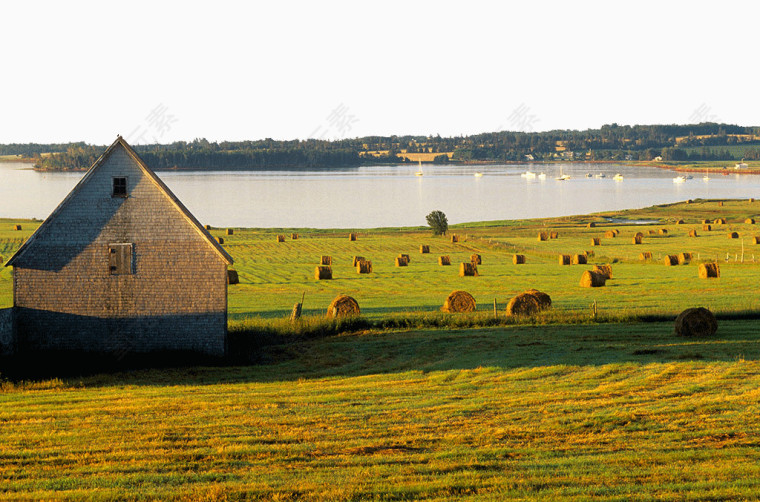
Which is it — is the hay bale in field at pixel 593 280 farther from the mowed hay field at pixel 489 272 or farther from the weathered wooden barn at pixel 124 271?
the weathered wooden barn at pixel 124 271

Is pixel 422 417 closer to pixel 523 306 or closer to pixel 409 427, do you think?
pixel 409 427

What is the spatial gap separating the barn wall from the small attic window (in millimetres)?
162


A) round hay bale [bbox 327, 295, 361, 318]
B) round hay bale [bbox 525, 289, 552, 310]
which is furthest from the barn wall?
round hay bale [bbox 525, 289, 552, 310]

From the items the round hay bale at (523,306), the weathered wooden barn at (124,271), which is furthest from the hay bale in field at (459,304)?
the weathered wooden barn at (124,271)

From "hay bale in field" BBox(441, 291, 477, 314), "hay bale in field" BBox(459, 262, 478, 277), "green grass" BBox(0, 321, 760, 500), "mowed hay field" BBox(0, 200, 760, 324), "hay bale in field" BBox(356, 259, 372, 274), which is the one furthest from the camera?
"hay bale in field" BBox(356, 259, 372, 274)

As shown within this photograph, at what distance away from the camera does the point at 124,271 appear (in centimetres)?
2742

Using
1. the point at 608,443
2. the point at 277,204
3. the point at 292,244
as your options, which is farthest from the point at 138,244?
the point at 277,204

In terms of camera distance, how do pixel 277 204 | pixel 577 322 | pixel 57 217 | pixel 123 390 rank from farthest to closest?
pixel 277 204
pixel 577 322
pixel 57 217
pixel 123 390

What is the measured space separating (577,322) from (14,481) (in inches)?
948

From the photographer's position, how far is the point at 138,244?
27516mm

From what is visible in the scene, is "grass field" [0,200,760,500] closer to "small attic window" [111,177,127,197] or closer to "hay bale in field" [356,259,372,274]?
"small attic window" [111,177,127,197]

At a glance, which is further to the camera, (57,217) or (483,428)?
(57,217)

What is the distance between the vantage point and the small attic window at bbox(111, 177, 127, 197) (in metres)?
27.6

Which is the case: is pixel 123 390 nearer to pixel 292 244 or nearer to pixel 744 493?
pixel 744 493
